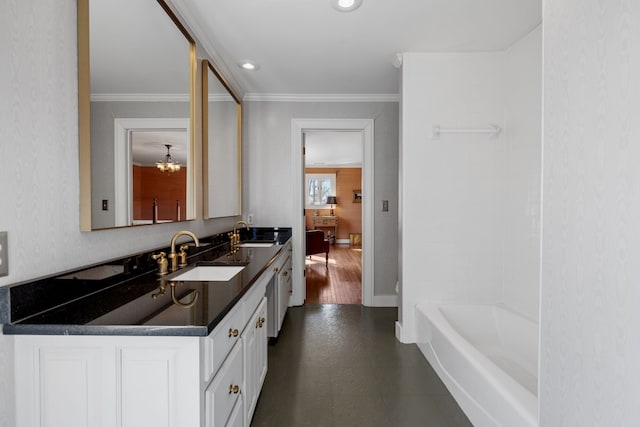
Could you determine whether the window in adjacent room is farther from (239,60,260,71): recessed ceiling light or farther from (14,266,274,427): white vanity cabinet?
(14,266,274,427): white vanity cabinet

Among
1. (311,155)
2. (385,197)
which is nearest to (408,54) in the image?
(385,197)

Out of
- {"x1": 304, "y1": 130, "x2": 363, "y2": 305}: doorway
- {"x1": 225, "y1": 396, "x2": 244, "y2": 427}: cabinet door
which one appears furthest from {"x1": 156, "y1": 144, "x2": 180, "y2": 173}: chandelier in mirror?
{"x1": 304, "y1": 130, "x2": 363, "y2": 305}: doorway

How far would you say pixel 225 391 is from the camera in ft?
3.80

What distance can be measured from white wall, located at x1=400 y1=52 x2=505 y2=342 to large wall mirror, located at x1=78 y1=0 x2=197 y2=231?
67.4 inches

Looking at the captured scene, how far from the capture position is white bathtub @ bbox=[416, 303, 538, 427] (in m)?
1.41

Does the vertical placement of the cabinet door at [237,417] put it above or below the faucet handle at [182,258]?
below

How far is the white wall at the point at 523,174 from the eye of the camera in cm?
224

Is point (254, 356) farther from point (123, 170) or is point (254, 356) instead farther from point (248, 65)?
point (248, 65)

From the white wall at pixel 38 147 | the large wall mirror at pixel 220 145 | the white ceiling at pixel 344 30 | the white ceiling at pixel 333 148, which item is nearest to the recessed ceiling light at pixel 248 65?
the white ceiling at pixel 344 30

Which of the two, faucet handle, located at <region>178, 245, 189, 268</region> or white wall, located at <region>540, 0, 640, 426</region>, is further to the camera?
faucet handle, located at <region>178, 245, 189, 268</region>

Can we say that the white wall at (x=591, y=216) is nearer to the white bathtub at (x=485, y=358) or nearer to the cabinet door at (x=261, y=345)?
the white bathtub at (x=485, y=358)

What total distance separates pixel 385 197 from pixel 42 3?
312 cm

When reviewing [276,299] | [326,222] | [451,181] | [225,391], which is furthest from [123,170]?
[326,222]

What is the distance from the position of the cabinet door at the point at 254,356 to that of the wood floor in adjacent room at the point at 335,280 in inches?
77.4
